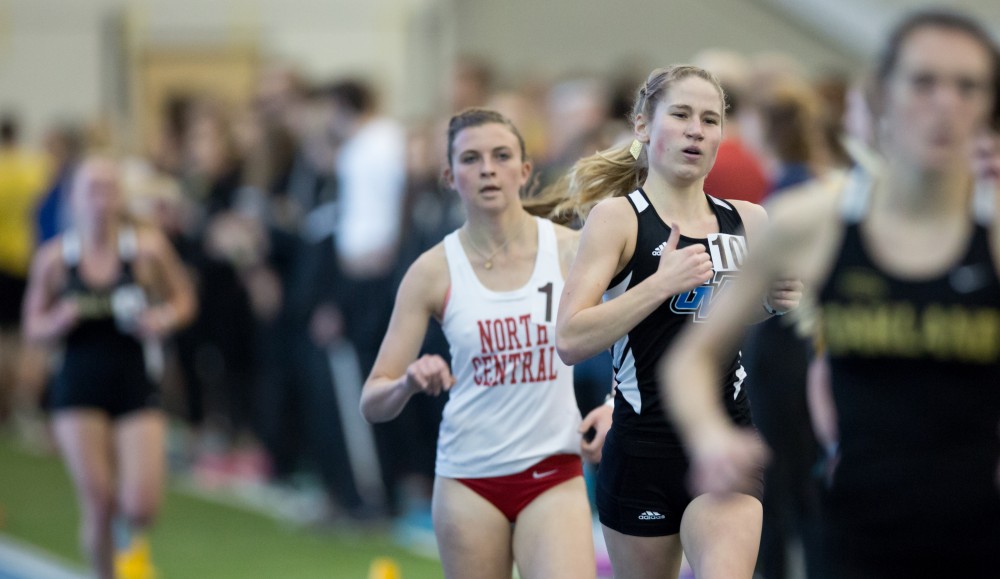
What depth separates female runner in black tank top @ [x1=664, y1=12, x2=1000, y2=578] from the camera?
3.06 m

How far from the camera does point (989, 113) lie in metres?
3.17


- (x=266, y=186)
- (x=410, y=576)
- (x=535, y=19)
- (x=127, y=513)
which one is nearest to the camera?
(x=127, y=513)

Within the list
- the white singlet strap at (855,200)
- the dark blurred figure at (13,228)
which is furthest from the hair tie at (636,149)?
the dark blurred figure at (13,228)

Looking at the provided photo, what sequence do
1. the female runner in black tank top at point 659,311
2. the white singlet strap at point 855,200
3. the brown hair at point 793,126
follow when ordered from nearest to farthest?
the white singlet strap at point 855,200 < the female runner in black tank top at point 659,311 < the brown hair at point 793,126

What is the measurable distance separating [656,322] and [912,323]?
1389 mm

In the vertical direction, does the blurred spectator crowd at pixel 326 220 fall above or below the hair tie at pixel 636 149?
below

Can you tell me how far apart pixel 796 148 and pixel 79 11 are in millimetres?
13887

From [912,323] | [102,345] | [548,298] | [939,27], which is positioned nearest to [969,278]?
[912,323]

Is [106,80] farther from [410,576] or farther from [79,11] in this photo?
[410,576]

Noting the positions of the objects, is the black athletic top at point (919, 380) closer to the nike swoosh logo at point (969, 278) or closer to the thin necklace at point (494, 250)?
the nike swoosh logo at point (969, 278)

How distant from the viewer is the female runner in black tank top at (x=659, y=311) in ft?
13.9

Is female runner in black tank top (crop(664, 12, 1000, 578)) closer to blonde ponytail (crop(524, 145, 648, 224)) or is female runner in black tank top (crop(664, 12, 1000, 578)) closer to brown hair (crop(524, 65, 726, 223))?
brown hair (crop(524, 65, 726, 223))

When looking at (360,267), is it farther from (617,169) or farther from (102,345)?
(617,169)

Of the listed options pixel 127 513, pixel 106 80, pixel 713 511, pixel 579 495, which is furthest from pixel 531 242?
pixel 106 80
